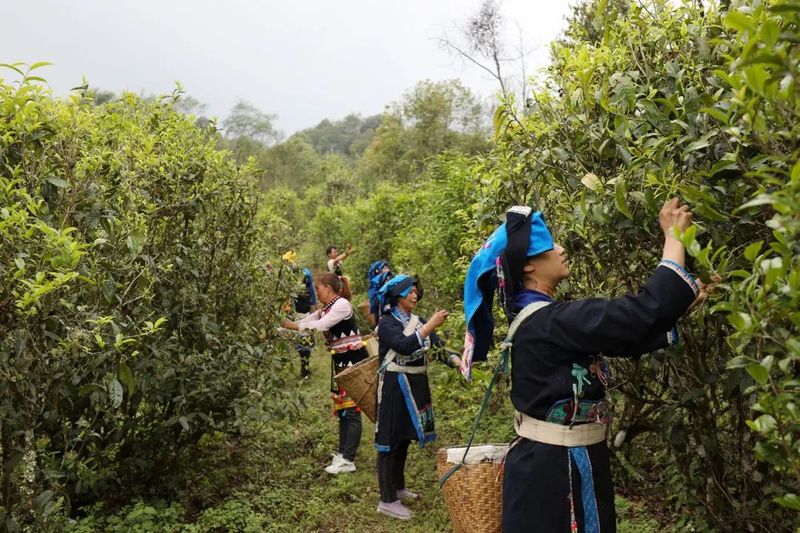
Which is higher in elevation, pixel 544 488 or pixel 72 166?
pixel 72 166

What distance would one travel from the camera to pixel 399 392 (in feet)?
16.2

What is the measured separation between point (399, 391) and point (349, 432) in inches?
44.6

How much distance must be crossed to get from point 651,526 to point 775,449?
2901 millimetres

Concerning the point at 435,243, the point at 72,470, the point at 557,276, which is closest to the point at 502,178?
the point at 557,276

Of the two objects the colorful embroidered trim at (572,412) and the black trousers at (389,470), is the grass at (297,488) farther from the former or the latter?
the colorful embroidered trim at (572,412)

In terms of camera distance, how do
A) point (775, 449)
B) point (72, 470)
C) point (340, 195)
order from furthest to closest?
point (340, 195), point (72, 470), point (775, 449)

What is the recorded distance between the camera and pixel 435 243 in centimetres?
847

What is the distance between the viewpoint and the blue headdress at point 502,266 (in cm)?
244

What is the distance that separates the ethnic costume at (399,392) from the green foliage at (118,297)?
0.79 m

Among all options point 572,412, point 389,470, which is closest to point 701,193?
point 572,412

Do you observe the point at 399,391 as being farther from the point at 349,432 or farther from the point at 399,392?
the point at 349,432

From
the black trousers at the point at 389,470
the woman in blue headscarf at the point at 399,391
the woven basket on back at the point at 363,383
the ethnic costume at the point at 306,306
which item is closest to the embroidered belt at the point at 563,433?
the woman in blue headscarf at the point at 399,391

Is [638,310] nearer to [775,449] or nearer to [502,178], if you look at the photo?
[775,449]

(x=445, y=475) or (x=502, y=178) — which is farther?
(x=502, y=178)
